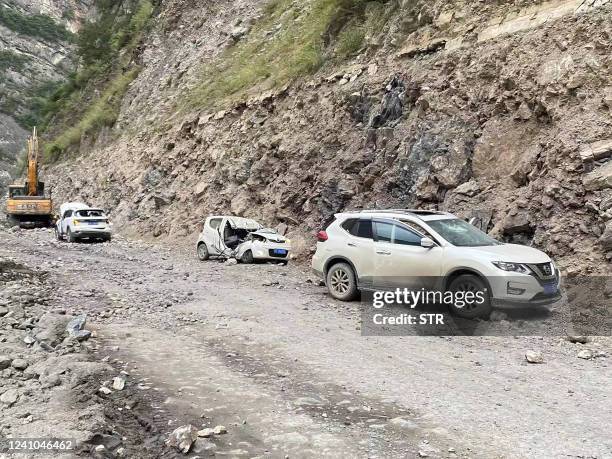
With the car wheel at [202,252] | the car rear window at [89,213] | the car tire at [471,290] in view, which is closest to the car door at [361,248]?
the car tire at [471,290]

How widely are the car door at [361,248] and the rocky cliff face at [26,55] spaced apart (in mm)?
72388

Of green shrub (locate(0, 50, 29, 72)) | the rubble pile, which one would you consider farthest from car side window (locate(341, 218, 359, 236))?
green shrub (locate(0, 50, 29, 72))

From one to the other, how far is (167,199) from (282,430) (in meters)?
20.5

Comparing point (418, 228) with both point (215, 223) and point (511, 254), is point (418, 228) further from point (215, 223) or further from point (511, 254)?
point (215, 223)

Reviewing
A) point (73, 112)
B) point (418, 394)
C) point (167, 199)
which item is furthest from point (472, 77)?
point (73, 112)

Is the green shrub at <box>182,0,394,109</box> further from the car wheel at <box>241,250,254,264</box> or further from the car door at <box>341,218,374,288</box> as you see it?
the car door at <box>341,218,374,288</box>

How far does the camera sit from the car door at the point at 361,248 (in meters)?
10.0

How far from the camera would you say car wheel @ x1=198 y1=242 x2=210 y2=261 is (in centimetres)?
1719

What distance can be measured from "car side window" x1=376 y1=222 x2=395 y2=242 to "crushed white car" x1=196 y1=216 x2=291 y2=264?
5981mm

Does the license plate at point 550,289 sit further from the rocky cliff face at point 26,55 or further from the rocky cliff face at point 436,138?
the rocky cliff face at point 26,55

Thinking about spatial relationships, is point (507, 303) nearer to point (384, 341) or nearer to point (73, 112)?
point (384, 341)

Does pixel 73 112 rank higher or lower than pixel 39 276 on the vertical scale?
higher

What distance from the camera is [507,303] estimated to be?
26.9 feet

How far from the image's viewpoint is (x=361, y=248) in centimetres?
1019
